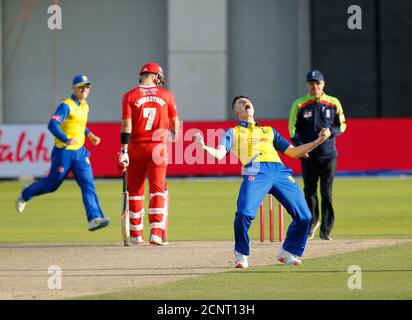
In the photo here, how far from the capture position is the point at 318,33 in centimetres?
3903

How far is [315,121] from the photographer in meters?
18.2

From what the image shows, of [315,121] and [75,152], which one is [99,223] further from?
[315,121]

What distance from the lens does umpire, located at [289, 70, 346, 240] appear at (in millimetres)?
18250

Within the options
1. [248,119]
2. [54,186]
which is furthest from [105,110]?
[248,119]

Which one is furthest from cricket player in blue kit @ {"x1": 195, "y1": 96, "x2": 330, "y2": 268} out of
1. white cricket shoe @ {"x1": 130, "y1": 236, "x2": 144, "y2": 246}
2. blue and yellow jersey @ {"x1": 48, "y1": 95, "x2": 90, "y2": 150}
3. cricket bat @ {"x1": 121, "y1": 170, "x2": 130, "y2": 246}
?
blue and yellow jersey @ {"x1": 48, "y1": 95, "x2": 90, "y2": 150}

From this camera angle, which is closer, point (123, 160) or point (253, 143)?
point (253, 143)

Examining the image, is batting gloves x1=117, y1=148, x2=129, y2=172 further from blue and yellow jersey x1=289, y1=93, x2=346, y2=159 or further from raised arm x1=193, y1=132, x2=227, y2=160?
raised arm x1=193, y1=132, x2=227, y2=160

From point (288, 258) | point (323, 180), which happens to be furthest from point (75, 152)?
point (288, 258)

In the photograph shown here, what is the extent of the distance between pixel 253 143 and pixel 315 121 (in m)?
4.00

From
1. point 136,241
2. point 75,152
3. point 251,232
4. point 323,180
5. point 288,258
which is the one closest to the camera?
point 288,258

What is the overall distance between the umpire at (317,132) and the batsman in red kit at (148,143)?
2.08m

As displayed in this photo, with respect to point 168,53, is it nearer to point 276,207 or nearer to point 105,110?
point 105,110
